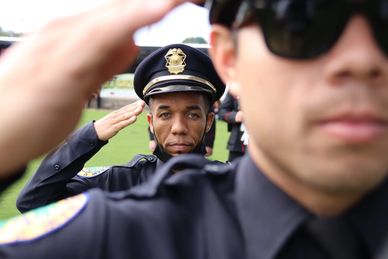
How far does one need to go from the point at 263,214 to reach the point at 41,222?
1.53 ft

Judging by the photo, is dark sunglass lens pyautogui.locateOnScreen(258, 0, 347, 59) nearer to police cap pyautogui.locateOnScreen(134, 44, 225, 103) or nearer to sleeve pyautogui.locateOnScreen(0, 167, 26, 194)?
sleeve pyautogui.locateOnScreen(0, 167, 26, 194)

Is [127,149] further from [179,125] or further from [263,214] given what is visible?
[263,214]

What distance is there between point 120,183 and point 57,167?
334 mm

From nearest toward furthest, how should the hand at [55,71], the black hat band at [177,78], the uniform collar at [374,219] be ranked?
1. the hand at [55,71]
2. the uniform collar at [374,219]
3. the black hat band at [177,78]

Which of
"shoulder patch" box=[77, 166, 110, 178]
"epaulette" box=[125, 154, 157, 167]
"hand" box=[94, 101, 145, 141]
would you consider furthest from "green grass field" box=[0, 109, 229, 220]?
"hand" box=[94, 101, 145, 141]

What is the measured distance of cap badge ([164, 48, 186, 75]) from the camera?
9.86 feet

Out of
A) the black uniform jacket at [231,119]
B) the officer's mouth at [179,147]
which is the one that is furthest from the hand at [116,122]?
the black uniform jacket at [231,119]

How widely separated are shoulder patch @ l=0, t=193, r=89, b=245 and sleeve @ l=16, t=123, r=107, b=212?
166 centimetres

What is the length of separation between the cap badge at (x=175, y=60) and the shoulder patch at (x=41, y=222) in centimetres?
185

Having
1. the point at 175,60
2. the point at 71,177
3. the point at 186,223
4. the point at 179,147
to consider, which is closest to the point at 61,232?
the point at 186,223

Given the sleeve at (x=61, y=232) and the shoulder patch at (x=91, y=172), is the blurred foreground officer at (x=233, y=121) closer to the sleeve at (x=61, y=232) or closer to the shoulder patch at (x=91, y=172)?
the shoulder patch at (x=91, y=172)

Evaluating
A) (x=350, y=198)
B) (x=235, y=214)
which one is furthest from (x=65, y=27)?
(x=350, y=198)

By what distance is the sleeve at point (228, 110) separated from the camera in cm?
627

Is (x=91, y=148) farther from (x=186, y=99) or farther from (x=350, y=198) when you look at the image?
Result: (x=350, y=198)
